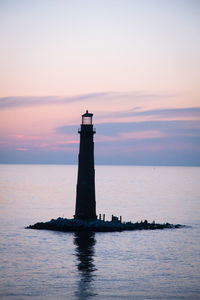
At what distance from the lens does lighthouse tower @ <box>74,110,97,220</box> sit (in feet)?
171

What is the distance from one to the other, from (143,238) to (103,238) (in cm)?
448

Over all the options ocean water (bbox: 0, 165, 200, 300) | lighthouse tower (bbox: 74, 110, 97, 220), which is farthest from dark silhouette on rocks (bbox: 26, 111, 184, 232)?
ocean water (bbox: 0, 165, 200, 300)

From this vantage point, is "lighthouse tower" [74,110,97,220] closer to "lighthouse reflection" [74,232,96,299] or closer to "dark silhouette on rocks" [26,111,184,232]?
"dark silhouette on rocks" [26,111,184,232]

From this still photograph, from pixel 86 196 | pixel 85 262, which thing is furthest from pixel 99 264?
pixel 86 196

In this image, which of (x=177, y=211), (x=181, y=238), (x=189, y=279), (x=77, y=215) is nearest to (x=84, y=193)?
(x=77, y=215)

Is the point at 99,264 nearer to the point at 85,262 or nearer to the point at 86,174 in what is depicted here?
the point at 85,262

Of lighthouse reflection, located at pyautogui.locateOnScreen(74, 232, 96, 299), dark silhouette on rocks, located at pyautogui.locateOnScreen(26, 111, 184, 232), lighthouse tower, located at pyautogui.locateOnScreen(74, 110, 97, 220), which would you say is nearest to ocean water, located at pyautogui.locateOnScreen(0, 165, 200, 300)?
lighthouse reflection, located at pyautogui.locateOnScreen(74, 232, 96, 299)

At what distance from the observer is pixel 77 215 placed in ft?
179

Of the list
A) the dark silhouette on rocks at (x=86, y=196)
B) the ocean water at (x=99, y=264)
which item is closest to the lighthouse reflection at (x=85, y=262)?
the ocean water at (x=99, y=264)

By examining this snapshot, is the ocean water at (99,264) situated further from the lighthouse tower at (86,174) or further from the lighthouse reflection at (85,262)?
the lighthouse tower at (86,174)

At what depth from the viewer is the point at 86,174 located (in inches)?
2073

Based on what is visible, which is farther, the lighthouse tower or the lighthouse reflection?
the lighthouse tower

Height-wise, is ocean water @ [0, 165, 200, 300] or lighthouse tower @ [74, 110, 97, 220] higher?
lighthouse tower @ [74, 110, 97, 220]

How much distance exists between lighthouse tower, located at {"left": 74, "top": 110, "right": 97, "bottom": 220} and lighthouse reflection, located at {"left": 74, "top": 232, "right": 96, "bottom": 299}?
2421 millimetres
